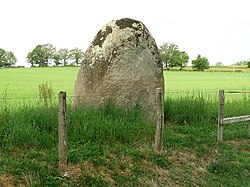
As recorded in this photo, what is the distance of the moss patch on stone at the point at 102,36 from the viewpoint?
938 cm

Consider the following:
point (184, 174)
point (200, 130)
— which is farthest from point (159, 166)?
point (200, 130)

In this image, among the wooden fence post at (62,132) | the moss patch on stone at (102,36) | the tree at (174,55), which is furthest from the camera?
the tree at (174,55)

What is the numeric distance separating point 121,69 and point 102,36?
3.88 feet

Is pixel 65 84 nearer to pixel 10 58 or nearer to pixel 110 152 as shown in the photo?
pixel 110 152

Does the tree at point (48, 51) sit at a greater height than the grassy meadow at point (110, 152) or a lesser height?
greater

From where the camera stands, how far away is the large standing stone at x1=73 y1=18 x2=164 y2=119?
8.78 m

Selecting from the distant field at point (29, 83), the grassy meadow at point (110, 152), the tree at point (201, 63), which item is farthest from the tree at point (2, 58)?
the grassy meadow at point (110, 152)

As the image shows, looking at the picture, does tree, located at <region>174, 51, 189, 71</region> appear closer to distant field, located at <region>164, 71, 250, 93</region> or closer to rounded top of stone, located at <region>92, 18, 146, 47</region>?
distant field, located at <region>164, 71, 250, 93</region>

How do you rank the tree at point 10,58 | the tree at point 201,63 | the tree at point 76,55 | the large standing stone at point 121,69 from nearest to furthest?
the large standing stone at point 121,69 → the tree at point 76,55 → the tree at point 10,58 → the tree at point 201,63

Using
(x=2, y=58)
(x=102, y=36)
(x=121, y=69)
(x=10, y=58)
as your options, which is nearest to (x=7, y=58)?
(x=10, y=58)

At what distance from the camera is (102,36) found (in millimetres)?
9453

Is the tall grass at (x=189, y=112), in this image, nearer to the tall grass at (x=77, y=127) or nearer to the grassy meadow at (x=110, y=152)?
the grassy meadow at (x=110, y=152)

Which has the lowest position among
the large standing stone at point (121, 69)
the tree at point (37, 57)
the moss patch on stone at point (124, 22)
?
the large standing stone at point (121, 69)

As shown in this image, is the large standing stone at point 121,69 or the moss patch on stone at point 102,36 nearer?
the large standing stone at point 121,69
